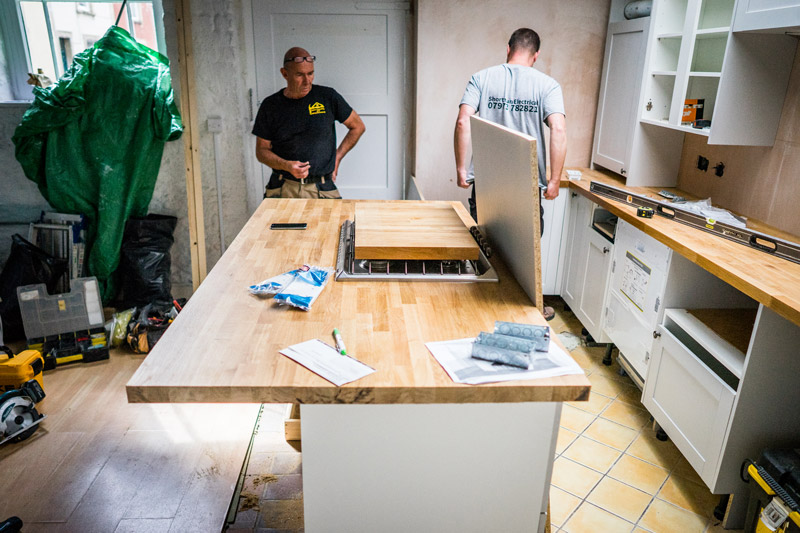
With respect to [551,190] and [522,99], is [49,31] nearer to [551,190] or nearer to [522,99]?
[522,99]

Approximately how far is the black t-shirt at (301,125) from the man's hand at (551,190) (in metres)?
1.34

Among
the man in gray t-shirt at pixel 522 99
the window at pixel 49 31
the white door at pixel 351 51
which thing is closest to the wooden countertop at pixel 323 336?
the man in gray t-shirt at pixel 522 99

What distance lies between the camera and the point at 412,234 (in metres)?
1.83

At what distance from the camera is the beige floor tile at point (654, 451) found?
2.31 metres

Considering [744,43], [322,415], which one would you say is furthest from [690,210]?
[322,415]

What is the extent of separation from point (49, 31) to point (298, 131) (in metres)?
1.95

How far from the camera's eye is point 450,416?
50.1 inches

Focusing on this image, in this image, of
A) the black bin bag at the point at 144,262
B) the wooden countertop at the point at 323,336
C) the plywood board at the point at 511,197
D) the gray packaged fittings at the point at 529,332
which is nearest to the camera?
the wooden countertop at the point at 323,336

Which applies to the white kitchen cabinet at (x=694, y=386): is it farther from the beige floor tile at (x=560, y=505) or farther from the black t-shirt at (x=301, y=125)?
the black t-shirt at (x=301, y=125)

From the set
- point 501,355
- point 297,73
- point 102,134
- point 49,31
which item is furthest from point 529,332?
point 49,31

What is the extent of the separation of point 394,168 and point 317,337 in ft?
9.99

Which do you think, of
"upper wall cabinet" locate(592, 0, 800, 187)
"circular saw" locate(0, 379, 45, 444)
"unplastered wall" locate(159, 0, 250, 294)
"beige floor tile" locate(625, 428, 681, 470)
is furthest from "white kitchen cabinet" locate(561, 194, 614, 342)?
"circular saw" locate(0, 379, 45, 444)

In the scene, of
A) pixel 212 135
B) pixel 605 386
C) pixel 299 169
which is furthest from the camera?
pixel 212 135

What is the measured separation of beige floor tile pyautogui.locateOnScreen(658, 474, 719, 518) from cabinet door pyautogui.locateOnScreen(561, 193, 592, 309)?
1389 mm
